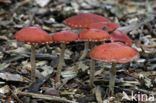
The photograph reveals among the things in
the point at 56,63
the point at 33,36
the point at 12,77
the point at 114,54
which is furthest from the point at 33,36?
the point at 56,63

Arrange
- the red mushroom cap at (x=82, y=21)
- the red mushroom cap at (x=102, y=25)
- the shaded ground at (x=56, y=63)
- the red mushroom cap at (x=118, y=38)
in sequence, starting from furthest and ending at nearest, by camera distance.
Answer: the red mushroom cap at (x=118, y=38) → the red mushroom cap at (x=82, y=21) → the red mushroom cap at (x=102, y=25) → the shaded ground at (x=56, y=63)

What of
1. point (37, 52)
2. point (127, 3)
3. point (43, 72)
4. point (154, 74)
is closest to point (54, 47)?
point (37, 52)

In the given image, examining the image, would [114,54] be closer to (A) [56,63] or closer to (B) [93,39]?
(B) [93,39]

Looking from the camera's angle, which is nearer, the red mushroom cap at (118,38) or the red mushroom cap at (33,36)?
the red mushroom cap at (33,36)

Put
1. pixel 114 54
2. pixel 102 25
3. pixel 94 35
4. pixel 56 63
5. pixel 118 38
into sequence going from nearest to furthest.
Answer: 1. pixel 114 54
2. pixel 94 35
3. pixel 102 25
4. pixel 118 38
5. pixel 56 63

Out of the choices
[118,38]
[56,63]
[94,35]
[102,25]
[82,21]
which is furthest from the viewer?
[56,63]

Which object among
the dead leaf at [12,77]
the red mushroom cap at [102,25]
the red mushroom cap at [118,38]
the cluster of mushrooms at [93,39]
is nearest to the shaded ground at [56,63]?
the dead leaf at [12,77]

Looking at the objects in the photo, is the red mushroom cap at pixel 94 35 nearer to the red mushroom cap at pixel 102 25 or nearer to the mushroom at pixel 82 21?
the red mushroom cap at pixel 102 25

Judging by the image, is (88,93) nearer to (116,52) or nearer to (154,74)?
(116,52)
